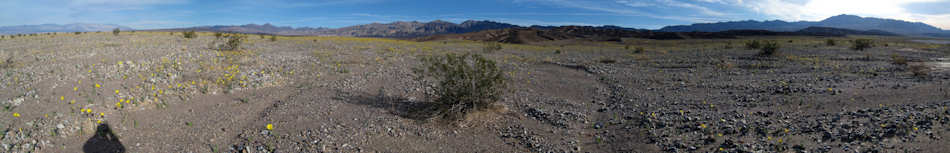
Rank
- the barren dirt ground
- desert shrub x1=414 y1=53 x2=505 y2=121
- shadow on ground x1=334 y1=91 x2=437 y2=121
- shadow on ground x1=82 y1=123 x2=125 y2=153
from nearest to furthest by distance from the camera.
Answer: shadow on ground x1=82 y1=123 x2=125 y2=153, the barren dirt ground, desert shrub x1=414 y1=53 x2=505 y2=121, shadow on ground x1=334 y1=91 x2=437 y2=121

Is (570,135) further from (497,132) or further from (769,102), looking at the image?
(769,102)

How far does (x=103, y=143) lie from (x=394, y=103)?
17.8ft

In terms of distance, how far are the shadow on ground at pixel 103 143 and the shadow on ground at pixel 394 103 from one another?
4.38 m

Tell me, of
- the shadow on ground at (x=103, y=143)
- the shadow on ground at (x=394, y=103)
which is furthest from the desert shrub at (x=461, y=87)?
the shadow on ground at (x=103, y=143)

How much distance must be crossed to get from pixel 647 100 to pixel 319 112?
8875 millimetres

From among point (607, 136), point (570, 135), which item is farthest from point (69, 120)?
point (607, 136)

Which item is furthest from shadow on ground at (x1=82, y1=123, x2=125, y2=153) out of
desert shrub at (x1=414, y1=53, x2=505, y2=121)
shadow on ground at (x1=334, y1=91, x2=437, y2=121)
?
desert shrub at (x1=414, y1=53, x2=505, y2=121)

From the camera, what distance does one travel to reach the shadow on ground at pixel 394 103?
8.28m

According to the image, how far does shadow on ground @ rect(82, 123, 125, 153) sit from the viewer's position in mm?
5770

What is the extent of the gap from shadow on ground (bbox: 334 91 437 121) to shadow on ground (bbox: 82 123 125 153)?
438 cm

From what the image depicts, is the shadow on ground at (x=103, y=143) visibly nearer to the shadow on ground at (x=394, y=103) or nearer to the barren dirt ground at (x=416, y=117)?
the barren dirt ground at (x=416, y=117)

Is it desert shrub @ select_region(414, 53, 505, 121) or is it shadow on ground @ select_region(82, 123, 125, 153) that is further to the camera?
desert shrub @ select_region(414, 53, 505, 121)

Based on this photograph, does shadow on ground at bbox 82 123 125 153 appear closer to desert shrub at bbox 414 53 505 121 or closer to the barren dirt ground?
the barren dirt ground

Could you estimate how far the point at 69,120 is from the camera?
6430 mm
